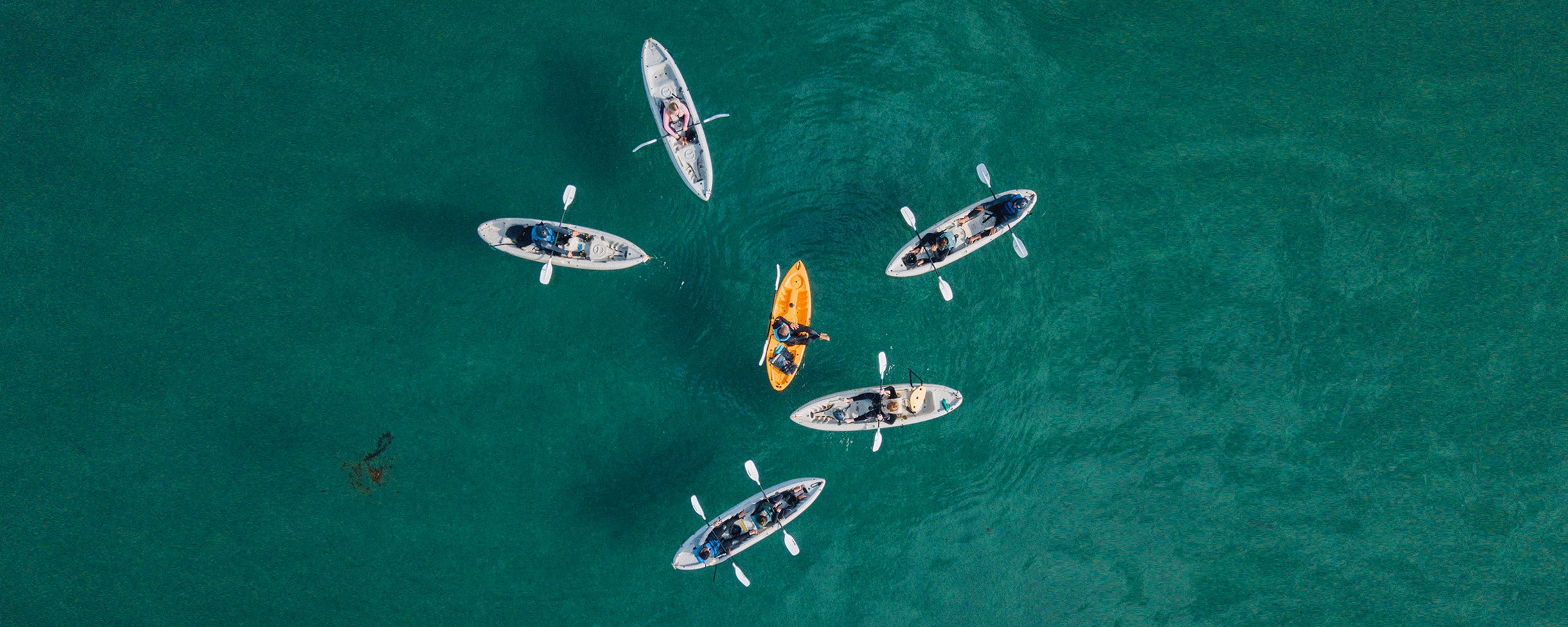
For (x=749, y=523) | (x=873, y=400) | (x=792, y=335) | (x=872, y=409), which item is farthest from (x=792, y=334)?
(x=749, y=523)

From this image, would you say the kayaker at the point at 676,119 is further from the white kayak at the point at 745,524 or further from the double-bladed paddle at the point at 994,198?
the white kayak at the point at 745,524

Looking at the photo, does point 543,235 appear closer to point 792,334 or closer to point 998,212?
point 792,334

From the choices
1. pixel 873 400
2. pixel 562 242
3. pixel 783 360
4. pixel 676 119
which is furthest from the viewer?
pixel 783 360

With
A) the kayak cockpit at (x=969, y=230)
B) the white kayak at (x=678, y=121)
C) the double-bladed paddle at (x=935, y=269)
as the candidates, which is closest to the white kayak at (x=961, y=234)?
the kayak cockpit at (x=969, y=230)

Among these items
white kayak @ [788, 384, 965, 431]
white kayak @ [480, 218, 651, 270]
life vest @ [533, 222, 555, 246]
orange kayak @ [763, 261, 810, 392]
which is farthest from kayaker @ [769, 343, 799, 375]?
life vest @ [533, 222, 555, 246]

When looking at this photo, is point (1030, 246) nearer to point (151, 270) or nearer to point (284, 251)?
point (284, 251)

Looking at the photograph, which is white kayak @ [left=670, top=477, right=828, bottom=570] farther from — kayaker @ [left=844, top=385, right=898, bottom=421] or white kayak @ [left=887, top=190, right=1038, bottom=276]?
white kayak @ [left=887, top=190, right=1038, bottom=276]

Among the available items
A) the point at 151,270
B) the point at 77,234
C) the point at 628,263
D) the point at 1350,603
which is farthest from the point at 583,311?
the point at 1350,603
